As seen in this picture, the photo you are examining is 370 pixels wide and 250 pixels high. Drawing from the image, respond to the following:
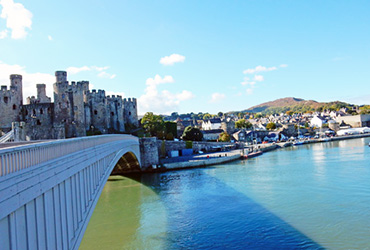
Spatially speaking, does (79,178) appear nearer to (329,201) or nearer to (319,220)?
(319,220)

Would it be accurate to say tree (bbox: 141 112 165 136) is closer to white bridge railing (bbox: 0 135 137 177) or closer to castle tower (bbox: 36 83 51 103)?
castle tower (bbox: 36 83 51 103)

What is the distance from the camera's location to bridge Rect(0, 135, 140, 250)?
13.9 feet

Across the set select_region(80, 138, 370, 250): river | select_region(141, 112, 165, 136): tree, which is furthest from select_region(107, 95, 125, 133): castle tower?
select_region(80, 138, 370, 250): river

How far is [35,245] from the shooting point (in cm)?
488

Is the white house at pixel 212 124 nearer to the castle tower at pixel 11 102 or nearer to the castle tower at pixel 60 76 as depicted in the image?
the castle tower at pixel 60 76

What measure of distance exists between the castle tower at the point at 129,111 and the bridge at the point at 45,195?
37017 mm

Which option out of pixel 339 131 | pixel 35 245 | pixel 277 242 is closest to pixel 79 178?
pixel 35 245

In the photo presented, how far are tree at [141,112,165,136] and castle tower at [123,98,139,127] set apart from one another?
258 centimetres

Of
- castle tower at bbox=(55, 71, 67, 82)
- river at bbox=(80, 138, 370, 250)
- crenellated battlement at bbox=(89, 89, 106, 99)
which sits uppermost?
castle tower at bbox=(55, 71, 67, 82)

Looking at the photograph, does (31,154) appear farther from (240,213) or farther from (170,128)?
(170,128)

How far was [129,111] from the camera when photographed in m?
46.2

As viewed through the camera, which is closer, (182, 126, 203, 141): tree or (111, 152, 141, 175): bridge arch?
(111, 152, 141, 175): bridge arch

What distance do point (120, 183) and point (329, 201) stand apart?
670 inches

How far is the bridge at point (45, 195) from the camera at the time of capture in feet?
13.9
